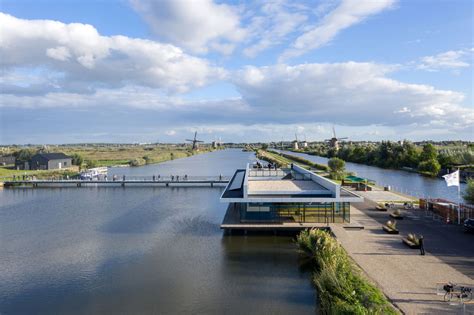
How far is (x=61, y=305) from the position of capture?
14.6m

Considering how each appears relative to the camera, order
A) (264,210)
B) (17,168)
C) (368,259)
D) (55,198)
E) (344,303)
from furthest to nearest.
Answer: (17,168), (55,198), (264,210), (368,259), (344,303)

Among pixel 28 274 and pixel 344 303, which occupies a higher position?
pixel 344 303

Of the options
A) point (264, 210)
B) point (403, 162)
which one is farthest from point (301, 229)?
point (403, 162)

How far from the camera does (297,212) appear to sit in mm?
24531

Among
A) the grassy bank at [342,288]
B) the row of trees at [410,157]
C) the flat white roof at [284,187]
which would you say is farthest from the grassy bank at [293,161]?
the grassy bank at [342,288]

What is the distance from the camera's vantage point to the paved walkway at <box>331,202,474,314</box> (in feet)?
40.0

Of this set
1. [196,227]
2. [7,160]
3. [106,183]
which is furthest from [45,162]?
[196,227]

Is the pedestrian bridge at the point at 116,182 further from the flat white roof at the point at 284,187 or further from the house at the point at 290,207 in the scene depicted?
the house at the point at 290,207

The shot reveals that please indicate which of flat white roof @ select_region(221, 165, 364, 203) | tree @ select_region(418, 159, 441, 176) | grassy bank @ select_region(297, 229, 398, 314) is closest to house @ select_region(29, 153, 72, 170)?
flat white roof @ select_region(221, 165, 364, 203)

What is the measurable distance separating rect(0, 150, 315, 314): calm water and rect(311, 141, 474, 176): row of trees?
162 feet

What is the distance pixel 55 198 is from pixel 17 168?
40.1 m

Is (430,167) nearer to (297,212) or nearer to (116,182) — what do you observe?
(297,212)

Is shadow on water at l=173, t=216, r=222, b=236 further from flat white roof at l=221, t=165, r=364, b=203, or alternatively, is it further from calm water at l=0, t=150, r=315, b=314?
flat white roof at l=221, t=165, r=364, b=203

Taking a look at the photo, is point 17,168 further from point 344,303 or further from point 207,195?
point 344,303
